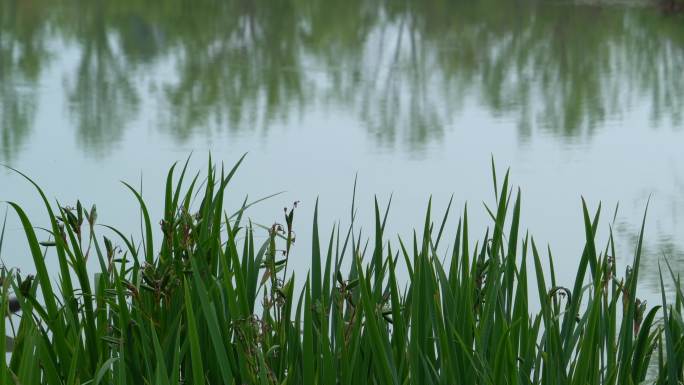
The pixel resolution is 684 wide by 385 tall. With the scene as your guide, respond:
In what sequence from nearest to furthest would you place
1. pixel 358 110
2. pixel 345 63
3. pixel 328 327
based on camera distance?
pixel 328 327 → pixel 358 110 → pixel 345 63

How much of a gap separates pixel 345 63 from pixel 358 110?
61.9 inches

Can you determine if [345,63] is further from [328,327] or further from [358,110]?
[328,327]

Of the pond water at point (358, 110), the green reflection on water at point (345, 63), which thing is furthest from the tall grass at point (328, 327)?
the green reflection on water at point (345, 63)

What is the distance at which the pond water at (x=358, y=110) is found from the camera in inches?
155

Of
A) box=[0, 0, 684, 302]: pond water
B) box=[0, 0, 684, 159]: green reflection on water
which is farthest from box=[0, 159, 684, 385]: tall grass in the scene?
box=[0, 0, 684, 159]: green reflection on water

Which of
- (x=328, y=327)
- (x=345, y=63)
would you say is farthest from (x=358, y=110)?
(x=328, y=327)

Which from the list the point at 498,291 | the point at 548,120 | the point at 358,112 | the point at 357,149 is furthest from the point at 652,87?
the point at 498,291

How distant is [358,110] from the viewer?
18.7 ft

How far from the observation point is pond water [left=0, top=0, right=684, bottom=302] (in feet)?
12.9

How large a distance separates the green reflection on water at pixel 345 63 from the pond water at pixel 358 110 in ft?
0.08

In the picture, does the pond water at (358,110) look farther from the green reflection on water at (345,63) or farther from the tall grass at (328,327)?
the tall grass at (328,327)

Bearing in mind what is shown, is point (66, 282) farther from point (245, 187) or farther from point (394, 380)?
point (245, 187)

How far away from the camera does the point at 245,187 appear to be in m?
4.05

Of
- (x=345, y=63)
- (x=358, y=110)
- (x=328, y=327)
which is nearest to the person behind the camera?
(x=328, y=327)
